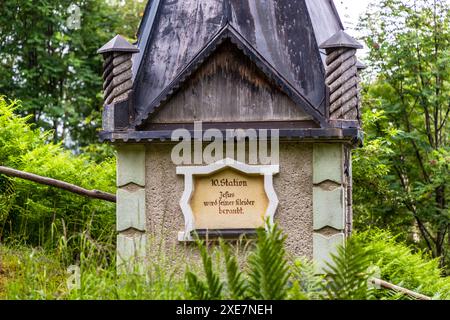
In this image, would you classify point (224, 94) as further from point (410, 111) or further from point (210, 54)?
point (410, 111)

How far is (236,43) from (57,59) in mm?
13969

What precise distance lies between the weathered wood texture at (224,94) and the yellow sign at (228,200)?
656 millimetres

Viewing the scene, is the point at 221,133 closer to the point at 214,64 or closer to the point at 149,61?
the point at 214,64

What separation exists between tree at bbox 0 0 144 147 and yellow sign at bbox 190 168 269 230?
12.2 metres

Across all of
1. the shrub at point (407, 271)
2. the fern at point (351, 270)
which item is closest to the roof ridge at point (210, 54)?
the shrub at point (407, 271)

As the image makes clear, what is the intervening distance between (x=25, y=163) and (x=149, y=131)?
3.97m

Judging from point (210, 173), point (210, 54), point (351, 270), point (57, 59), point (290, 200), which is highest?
point (57, 59)

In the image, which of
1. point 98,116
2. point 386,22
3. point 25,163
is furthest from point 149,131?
point 98,116

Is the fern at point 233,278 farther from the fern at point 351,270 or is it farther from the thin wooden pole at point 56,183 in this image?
the thin wooden pole at point 56,183

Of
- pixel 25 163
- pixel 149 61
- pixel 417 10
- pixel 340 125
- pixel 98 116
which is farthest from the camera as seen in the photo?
pixel 98 116

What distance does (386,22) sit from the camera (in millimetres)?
16594

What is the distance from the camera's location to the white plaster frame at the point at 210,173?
8.63 metres

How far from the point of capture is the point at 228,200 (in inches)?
342

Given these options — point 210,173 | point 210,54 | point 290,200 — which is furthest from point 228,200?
point 210,54
